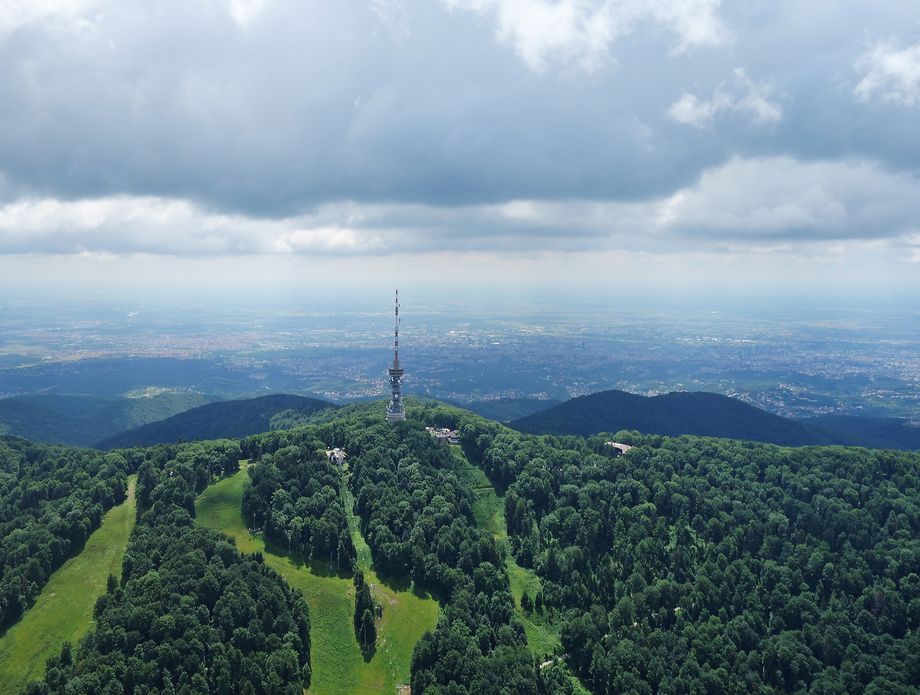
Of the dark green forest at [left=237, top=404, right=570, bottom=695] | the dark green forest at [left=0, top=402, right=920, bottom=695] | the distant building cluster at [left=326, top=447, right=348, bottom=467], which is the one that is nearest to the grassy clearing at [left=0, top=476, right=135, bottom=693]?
the dark green forest at [left=0, top=402, right=920, bottom=695]

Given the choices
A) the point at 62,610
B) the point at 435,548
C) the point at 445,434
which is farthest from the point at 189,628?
the point at 445,434

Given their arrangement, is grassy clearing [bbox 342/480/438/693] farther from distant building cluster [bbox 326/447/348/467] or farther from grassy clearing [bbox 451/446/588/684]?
distant building cluster [bbox 326/447/348/467]

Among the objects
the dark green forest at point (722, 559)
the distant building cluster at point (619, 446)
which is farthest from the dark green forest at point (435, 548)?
the distant building cluster at point (619, 446)

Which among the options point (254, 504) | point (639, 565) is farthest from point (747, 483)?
point (254, 504)

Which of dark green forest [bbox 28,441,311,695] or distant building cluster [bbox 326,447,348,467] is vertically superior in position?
distant building cluster [bbox 326,447,348,467]

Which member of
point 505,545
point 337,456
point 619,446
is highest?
point 619,446

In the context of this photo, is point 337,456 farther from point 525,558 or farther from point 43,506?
point 43,506
